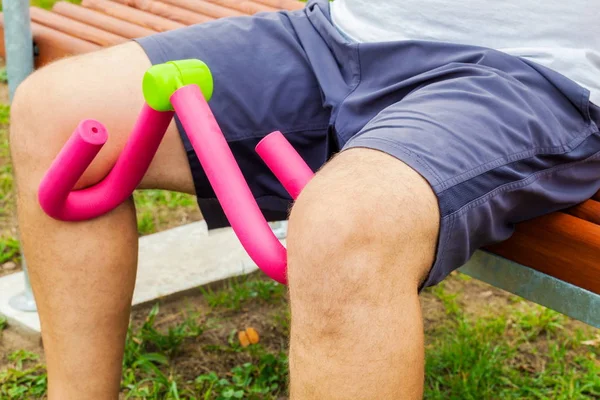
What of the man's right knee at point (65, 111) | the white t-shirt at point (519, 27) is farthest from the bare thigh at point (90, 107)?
the white t-shirt at point (519, 27)

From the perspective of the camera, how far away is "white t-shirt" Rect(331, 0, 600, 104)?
1343 millimetres

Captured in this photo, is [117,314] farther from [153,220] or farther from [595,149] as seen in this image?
[153,220]

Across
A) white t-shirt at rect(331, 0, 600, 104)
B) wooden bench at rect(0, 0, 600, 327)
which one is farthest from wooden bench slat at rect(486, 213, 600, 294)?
white t-shirt at rect(331, 0, 600, 104)

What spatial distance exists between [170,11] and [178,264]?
652mm

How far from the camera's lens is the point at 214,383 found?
1.95 meters

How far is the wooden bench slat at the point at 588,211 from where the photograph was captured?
1.32m

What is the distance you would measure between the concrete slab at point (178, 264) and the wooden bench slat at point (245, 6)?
1.96ft

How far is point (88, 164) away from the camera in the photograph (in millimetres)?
1327

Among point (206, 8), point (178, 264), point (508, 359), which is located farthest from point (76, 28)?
point (508, 359)

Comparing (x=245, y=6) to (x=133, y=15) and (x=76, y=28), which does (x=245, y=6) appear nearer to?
(x=133, y=15)

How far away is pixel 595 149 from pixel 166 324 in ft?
3.88

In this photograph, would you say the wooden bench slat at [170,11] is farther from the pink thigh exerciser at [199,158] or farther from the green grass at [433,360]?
the pink thigh exerciser at [199,158]

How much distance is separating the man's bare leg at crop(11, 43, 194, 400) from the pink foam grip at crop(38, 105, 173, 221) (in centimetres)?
4

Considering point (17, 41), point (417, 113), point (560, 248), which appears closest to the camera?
point (417, 113)
